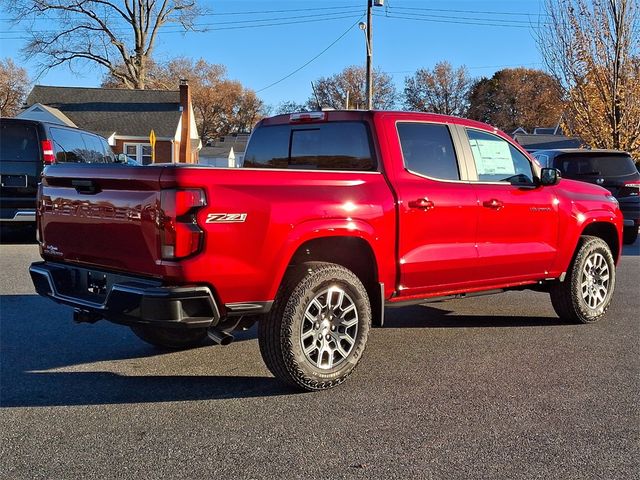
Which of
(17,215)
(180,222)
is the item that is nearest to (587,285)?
(180,222)

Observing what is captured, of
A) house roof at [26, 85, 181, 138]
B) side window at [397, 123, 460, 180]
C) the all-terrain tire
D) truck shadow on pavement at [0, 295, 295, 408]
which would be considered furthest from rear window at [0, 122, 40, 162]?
house roof at [26, 85, 181, 138]

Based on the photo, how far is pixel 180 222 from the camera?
3611mm

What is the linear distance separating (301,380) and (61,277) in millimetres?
1818

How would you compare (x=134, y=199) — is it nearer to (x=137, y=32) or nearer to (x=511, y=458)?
(x=511, y=458)

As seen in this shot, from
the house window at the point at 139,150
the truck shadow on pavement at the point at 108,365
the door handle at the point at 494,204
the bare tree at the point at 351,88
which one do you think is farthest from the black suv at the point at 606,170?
the bare tree at the point at 351,88

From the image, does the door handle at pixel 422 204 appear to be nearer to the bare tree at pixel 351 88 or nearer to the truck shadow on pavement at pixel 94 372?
the truck shadow on pavement at pixel 94 372

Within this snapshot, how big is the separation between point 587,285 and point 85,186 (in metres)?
4.81

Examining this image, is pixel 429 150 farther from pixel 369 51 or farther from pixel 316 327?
pixel 369 51

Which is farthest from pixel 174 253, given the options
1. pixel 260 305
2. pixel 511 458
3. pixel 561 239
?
pixel 561 239

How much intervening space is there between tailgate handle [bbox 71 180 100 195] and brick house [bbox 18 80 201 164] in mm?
33554

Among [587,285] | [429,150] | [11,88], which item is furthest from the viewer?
[11,88]

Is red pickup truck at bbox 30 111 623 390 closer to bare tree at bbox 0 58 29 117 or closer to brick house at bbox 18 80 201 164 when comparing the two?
brick house at bbox 18 80 201 164

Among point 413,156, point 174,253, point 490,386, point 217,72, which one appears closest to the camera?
point 174,253

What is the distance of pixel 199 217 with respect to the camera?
364 centimetres
